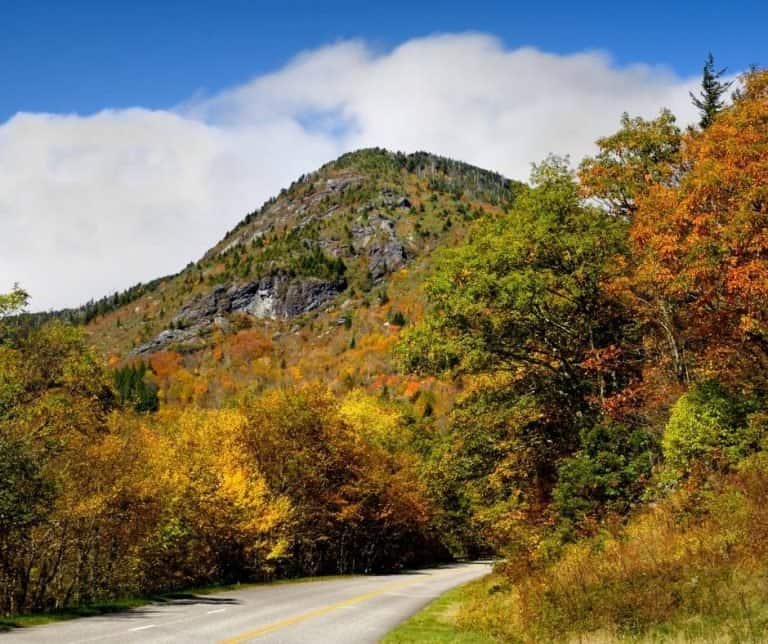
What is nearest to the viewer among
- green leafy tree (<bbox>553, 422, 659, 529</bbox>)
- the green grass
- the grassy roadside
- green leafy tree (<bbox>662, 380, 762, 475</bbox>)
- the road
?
the road

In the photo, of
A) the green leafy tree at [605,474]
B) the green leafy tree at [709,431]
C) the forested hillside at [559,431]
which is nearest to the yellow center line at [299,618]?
the forested hillside at [559,431]

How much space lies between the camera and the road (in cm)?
1598

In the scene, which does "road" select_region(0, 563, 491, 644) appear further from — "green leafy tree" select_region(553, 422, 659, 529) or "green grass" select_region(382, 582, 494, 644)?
"green leafy tree" select_region(553, 422, 659, 529)

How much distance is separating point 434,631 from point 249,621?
15.6 feet

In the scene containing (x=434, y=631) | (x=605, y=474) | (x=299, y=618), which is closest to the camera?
(x=434, y=631)

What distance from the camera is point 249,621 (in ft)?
63.7

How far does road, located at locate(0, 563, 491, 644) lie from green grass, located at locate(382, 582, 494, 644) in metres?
0.48

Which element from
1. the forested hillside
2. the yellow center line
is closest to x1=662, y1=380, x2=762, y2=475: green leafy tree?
the forested hillside

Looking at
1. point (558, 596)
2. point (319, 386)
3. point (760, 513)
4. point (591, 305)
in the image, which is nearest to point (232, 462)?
point (319, 386)

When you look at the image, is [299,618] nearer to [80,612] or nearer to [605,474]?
[80,612]

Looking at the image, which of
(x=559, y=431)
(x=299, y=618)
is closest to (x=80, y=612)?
(x=299, y=618)

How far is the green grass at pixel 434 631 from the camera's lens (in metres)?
16.6

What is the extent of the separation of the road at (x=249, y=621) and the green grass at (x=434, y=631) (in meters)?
0.48

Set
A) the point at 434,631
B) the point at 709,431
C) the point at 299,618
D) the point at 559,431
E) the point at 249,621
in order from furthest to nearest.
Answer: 1. the point at 559,431
2. the point at 299,618
3. the point at 709,431
4. the point at 249,621
5. the point at 434,631
